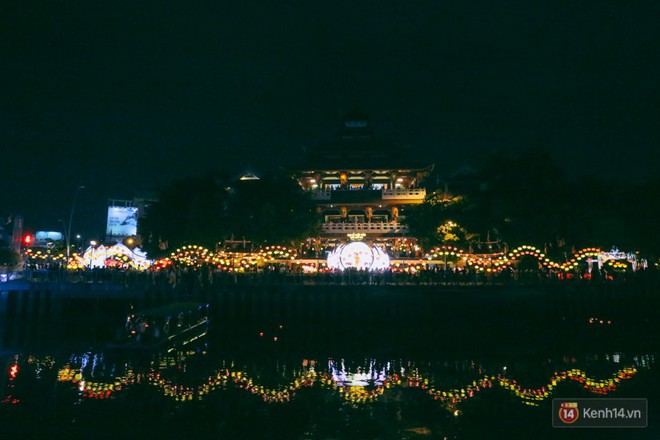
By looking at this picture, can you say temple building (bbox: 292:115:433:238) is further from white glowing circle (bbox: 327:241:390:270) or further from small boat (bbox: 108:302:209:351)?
small boat (bbox: 108:302:209:351)

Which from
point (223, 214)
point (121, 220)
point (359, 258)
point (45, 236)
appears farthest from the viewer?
point (121, 220)

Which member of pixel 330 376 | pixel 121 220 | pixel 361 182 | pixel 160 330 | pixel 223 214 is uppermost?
pixel 361 182

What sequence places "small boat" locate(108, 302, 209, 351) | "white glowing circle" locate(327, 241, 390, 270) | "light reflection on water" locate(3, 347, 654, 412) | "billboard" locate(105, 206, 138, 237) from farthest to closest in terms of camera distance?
"billboard" locate(105, 206, 138, 237), "white glowing circle" locate(327, 241, 390, 270), "small boat" locate(108, 302, 209, 351), "light reflection on water" locate(3, 347, 654, 412)

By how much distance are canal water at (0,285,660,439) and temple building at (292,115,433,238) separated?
1883 centimetres

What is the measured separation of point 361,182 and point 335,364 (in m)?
36.7

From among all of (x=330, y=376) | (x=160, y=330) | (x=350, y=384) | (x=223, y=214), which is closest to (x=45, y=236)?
(x=223, y=214)

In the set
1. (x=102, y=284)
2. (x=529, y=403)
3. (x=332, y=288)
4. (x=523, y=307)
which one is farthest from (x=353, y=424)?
(x=102, y=284)

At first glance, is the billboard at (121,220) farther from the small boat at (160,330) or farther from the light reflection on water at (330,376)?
the light reflection on water at (330,376)

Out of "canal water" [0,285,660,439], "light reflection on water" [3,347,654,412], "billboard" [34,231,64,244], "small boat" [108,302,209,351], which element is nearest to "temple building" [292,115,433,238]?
"canal water" [0,285,660,439]

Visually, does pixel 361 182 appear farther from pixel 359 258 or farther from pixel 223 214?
pixel 359 258

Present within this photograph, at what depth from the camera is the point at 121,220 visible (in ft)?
364

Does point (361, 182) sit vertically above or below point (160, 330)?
above

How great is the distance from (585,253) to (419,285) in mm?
12843

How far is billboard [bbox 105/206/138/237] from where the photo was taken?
110 metres
